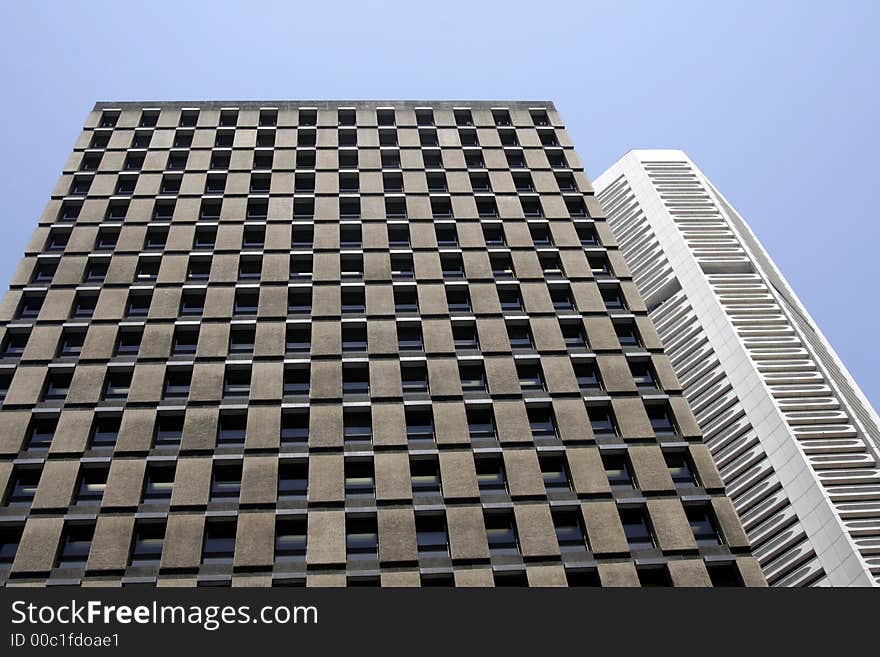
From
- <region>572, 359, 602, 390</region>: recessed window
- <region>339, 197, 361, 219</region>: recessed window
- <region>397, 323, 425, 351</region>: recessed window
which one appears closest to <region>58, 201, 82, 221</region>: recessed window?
<region>339, 197, 361, 219</region>: recessed window

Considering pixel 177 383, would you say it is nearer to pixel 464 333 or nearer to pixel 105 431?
pixel 105 431

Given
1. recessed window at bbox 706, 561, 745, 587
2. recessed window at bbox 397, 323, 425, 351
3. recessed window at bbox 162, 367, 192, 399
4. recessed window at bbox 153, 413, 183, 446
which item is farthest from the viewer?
recessed window at bbox 397, 323, 425, 351

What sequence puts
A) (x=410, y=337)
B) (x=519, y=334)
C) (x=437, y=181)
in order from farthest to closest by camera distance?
1. (x=437, y=181)
2. (x=519, y=334)
3. (x=410, y=337)

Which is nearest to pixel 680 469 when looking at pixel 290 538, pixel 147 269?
pixel 290 538

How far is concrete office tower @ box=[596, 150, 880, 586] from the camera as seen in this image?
75.1m

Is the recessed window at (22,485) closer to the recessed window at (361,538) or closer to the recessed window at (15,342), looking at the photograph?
the recessed window at (15,342)

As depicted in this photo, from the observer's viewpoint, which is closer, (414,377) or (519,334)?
(414,377)

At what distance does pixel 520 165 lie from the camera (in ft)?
209

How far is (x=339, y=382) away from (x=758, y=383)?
5553cm

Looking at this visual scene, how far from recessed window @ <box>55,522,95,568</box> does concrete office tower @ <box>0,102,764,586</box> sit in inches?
3.7

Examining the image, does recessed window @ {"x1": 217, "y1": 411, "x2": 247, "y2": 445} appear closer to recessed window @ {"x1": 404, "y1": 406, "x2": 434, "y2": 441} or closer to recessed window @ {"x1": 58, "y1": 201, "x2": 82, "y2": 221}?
recessed window @ {"x1": 404, "y1": 406, "x2": 434, "y2": 441}

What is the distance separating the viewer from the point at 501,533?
40344 millimetres
